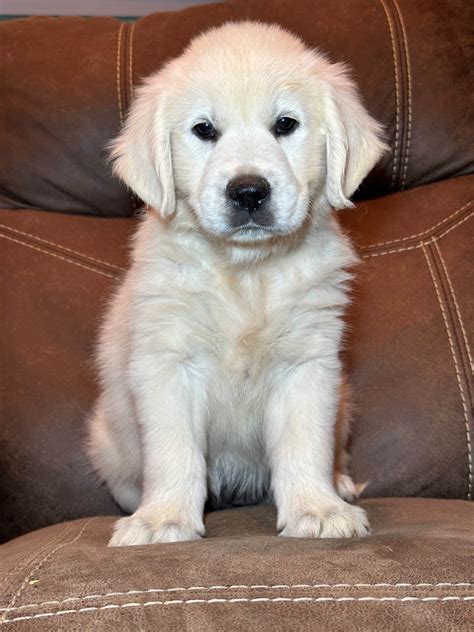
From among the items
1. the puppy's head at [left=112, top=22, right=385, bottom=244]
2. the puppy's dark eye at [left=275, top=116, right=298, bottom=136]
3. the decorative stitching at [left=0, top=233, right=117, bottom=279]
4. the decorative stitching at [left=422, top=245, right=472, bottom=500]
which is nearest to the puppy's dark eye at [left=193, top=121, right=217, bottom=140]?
the puppy's head at [left=112, top=22, right=385, bottom=244]

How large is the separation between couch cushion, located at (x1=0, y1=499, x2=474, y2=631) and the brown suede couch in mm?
590

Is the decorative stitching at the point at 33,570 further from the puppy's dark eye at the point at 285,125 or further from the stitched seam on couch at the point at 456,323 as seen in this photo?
the stitched seam on couch at the point at 456,323

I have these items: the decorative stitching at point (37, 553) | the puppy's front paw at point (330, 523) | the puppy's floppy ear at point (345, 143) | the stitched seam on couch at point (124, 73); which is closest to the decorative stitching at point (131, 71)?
the stitched seam on couch at point (124, 73)

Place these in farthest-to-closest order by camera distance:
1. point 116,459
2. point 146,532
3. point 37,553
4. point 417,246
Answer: point 417,246
point 116,459
point 146,532
point 37,553

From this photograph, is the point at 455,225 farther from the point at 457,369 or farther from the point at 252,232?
the point at 252,232

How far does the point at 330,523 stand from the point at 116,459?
76cm

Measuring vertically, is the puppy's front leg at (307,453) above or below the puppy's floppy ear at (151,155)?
below

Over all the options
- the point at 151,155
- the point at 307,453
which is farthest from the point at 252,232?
the point at 307,453

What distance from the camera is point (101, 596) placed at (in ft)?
4.52

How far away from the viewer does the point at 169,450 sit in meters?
2.05

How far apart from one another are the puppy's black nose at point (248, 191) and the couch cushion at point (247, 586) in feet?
2.28

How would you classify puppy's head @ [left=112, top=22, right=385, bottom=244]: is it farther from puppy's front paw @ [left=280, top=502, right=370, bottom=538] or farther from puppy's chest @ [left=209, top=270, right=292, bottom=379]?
puppy's front paw @ [left=280, top=502, right=370, bottom=538]

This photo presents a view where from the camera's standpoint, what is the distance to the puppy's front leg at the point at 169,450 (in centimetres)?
195

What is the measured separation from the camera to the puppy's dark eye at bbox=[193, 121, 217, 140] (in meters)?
2.13
